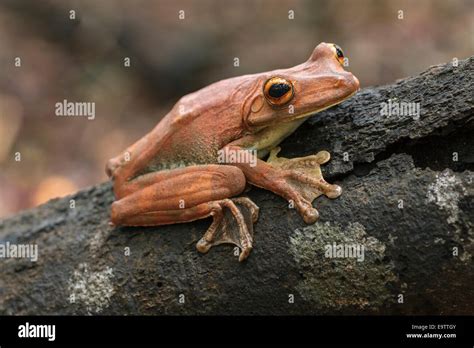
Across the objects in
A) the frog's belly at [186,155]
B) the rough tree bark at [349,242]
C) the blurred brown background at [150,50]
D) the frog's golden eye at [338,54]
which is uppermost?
the blurred brown background at [150,50]

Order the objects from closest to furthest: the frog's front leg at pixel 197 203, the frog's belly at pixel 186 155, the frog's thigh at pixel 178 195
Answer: the frog's front leg at pixel 197 203 < the frog's thigh at pixel 178 195 < the frog's belly at pixel 186 155

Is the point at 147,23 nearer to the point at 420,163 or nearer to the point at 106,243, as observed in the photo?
the point at 106,243

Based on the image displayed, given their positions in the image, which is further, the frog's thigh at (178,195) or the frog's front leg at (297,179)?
the frog's thigh at (178,195)

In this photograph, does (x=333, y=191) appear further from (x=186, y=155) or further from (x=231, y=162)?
(x=186, y=155)

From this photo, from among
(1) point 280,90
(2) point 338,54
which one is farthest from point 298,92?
(2) point 338,54

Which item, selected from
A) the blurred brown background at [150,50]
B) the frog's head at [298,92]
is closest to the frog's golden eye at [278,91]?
the frog's head at [298,92]

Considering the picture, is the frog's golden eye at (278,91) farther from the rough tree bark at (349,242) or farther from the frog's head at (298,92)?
the rough tree bark at (349,242)

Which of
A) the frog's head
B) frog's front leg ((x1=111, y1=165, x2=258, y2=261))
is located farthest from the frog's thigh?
the frog's head

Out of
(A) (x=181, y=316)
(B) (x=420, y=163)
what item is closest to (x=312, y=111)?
(B) (x=420, y=163)
